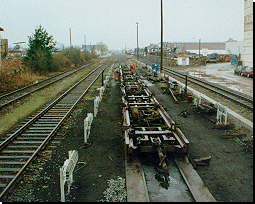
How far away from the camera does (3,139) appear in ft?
28.2

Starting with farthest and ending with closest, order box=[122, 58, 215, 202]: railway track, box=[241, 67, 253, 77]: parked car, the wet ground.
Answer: box=[241, 67, 253, 77]: parked car → the wet ground → box=[122, 58, 215, 202]: railway track

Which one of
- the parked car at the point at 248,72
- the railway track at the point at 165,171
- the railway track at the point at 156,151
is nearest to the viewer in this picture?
the railway track at the point at 165,171

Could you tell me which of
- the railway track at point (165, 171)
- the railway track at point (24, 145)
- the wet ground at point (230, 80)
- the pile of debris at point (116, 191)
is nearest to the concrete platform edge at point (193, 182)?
the railway track at point (165, 171)

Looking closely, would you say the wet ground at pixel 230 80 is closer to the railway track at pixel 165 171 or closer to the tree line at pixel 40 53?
the railway track at pixel 165 171

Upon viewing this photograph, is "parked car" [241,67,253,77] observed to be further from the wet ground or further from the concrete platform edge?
the concrete platform edge

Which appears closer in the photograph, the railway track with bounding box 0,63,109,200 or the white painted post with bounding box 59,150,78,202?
the white painted post with bounding box 59,150,78,202

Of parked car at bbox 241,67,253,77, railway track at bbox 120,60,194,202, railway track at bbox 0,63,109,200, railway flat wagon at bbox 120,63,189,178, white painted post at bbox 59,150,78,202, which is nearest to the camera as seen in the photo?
white painted post at bbox 59,150,78,202

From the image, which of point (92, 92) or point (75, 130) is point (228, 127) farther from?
point (92, 92)

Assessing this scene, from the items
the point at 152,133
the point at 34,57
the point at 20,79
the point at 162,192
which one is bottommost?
the point at 162,192

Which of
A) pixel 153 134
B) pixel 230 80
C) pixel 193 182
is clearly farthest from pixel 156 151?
pixel 230 80

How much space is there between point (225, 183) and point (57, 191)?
368 centimetres

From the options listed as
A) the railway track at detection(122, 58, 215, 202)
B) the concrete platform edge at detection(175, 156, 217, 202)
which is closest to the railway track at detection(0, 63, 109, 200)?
the railway track at detection(122, 58, 215, 202)

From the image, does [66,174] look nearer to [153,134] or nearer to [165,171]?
[165,171]

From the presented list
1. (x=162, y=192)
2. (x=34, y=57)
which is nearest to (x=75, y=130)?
(x=162, y=192)
